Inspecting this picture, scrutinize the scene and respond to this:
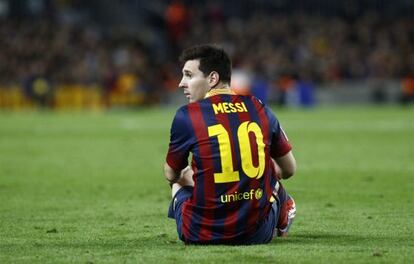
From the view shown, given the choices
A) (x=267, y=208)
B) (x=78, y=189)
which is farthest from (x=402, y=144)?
(x=267, y=208)

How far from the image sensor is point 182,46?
128ft

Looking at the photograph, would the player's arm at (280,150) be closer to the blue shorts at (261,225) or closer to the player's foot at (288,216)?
the blue shorts at (261,225)

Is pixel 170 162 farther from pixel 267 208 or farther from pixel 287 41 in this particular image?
pixel 287 41

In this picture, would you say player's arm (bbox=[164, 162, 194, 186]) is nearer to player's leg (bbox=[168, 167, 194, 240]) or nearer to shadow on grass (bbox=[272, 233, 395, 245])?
player's leg (bbox=[168, 167, 194, 240])

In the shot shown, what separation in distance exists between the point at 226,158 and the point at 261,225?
0.57 meters

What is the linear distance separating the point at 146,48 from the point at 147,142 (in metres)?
19.0

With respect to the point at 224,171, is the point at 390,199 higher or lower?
lower

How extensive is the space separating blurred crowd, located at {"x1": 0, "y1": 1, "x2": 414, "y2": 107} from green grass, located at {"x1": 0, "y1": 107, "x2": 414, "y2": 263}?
13.4m

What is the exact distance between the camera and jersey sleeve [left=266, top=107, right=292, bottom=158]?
7500mm

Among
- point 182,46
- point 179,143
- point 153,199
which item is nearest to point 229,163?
point 179,143

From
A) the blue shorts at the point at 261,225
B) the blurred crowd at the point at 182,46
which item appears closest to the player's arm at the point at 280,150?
the blue shorts at the point at 261,225

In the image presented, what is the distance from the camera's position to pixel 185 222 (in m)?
7.59

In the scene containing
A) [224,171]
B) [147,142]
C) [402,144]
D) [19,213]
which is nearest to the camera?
[224,171]

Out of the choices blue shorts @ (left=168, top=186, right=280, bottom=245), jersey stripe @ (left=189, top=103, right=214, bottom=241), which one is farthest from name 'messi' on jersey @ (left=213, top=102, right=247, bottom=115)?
blue shorts @ (left=168, top=186, right=280, bottom=245)
